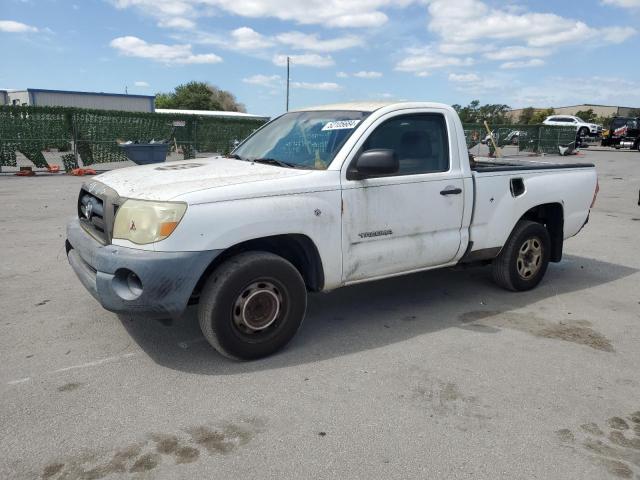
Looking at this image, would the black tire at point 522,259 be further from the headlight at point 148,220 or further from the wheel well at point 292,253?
the headlight at point 148,220

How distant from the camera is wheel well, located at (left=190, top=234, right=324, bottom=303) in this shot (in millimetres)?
3748

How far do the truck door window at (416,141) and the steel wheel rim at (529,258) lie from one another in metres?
1.44

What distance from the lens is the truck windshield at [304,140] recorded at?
421 centimetres

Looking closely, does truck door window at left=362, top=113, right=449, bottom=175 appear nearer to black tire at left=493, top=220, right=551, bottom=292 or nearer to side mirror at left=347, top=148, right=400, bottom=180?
side mirror at left=347, top=148, right=400, bottom=180

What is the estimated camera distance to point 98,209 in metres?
3.88

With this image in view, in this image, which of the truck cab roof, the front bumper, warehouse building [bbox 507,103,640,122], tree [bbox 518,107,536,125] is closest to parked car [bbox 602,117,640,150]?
the truck cab roof

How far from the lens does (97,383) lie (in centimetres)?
350

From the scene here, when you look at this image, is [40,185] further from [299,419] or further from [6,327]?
[299,419]

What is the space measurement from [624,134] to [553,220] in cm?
3438

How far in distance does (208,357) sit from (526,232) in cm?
329

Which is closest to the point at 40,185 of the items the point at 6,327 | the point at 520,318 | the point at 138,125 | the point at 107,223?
the point at 138,125

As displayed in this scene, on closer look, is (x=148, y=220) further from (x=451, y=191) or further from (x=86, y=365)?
(x=451, y=191)

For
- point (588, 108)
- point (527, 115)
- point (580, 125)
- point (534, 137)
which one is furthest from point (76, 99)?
point (588, 108)

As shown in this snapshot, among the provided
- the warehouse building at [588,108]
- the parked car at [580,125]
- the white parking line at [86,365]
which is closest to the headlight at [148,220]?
the white parking line at [86,365]
